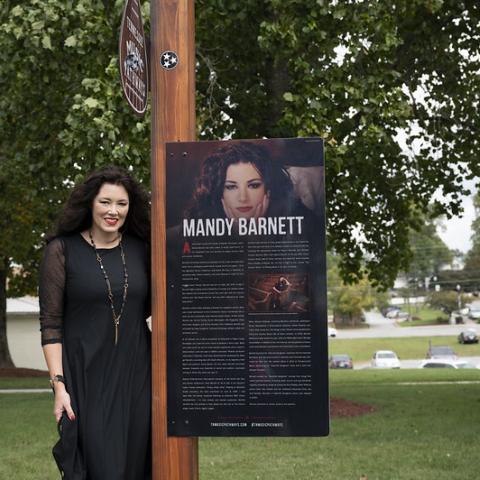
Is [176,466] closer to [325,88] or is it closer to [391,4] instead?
[325,88]

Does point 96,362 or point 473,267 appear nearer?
point 96,362

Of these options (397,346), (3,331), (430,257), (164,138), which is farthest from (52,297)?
(430,257)

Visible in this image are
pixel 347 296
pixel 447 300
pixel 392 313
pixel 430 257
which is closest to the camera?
pixel 347 296

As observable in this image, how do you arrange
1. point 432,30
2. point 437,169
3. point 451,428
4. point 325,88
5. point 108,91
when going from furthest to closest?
point 437,169, point 432,30, point 451,428, point 325,88, point 108,91

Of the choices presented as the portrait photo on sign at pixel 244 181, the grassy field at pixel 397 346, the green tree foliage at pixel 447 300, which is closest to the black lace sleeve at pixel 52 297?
the portrait photo on sign at pixel 244 181

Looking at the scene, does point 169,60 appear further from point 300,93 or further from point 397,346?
point 397,346

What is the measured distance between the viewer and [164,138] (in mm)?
3889

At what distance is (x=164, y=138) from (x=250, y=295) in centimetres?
83

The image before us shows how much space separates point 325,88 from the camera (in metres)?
9.75

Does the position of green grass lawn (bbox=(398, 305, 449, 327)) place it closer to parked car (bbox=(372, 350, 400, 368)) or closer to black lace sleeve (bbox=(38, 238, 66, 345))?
parked car (bbox=(372, 350, 400, 368))

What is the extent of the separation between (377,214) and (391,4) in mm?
5719

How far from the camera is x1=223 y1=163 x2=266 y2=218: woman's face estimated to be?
12.3 ft

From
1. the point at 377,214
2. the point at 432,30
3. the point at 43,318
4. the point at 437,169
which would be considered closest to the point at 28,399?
the point at 377,214

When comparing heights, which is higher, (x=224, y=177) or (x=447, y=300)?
(x=224, y=177)
